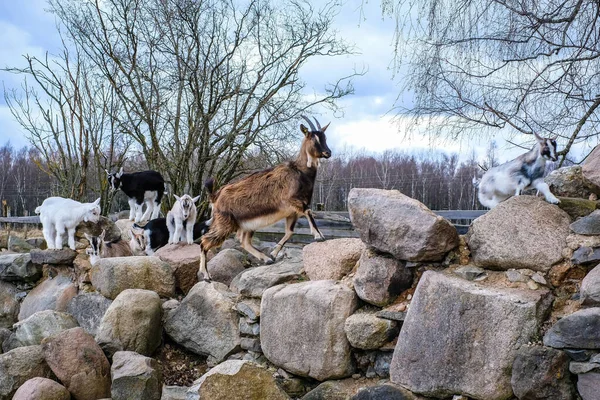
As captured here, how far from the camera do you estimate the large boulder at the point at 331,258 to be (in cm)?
614

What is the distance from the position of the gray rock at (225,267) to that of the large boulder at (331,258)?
158 centimetres

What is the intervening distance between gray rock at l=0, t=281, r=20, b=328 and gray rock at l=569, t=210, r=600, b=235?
815cm

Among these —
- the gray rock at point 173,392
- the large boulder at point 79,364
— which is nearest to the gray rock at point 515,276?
the gray rock at point 173,392

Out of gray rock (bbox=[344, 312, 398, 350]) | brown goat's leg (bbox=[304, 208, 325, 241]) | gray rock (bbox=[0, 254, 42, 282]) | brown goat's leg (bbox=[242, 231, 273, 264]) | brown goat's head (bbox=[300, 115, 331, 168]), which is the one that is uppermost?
brown goat's head (bbox=[300, 115, 331, 168])

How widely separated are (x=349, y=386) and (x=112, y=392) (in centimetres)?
252

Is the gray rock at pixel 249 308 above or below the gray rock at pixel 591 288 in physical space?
below

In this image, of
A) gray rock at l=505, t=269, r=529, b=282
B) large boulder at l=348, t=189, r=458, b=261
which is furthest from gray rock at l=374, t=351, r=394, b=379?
gray rock at l=505, t=269, r=529, b=282

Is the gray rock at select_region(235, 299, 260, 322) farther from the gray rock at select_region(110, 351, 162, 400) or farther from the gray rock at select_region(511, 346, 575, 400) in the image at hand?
the gray rock at select_region(511, 346, 575, 400)

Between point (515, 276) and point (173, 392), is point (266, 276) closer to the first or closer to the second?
point (173, 392)

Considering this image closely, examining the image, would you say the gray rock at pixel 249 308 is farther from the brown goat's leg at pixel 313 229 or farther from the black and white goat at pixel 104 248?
the black and white goat at pixel 104 248

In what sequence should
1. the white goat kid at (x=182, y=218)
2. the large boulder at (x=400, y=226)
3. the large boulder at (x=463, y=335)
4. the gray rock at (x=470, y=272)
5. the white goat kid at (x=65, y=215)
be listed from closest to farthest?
the large boulder at (x=463, y=335), the gray rock at (x=470, y=272), the large boulder at (x=400, y=226), the white goat kid at (x=182, y=218), the white goat kid at (x=65, y=215)

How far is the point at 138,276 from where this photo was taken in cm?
779

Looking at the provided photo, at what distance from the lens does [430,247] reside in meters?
5.23

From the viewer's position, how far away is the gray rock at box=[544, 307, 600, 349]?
4.09 m
